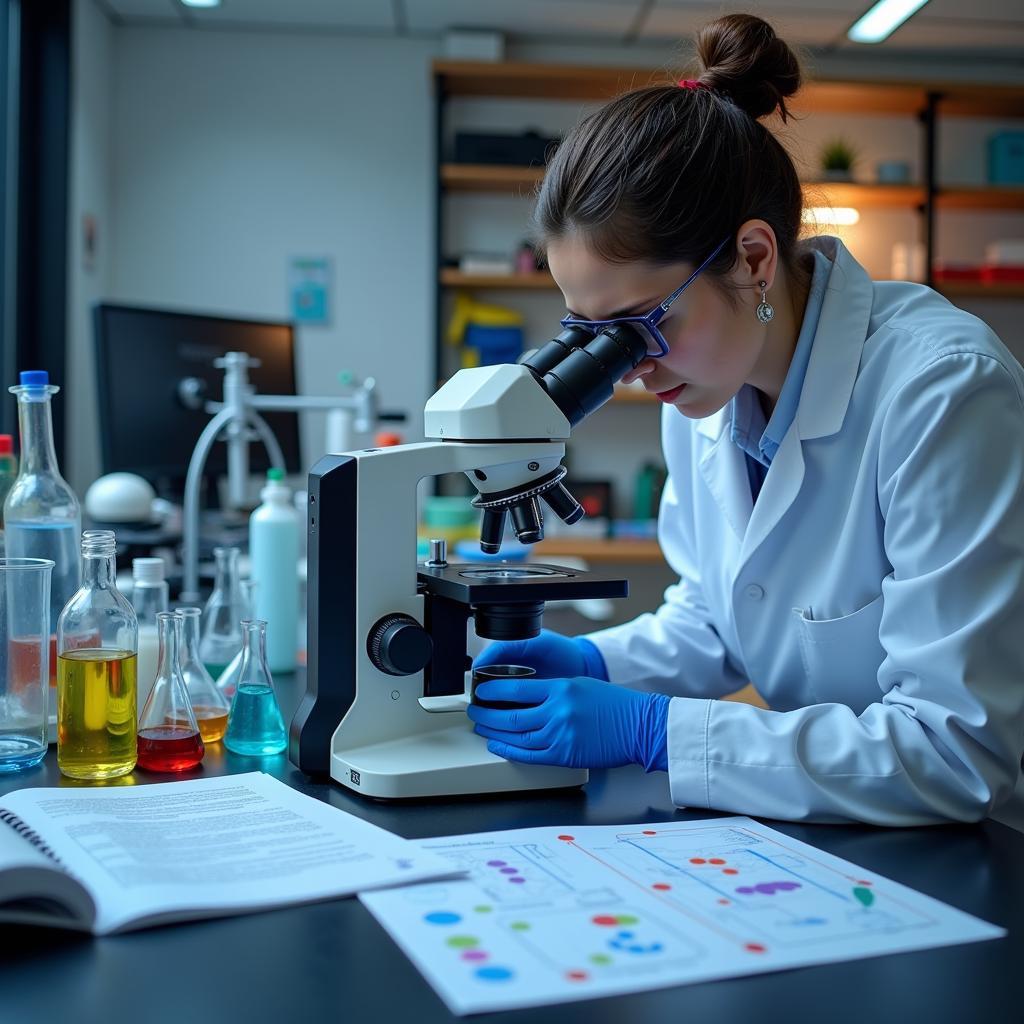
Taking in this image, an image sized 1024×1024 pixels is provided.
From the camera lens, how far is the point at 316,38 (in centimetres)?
419

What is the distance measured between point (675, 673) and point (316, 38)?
3571 millimetres

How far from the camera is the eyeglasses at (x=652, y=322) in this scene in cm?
112

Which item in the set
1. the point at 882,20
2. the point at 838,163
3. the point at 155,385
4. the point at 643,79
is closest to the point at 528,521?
the point at 155,385

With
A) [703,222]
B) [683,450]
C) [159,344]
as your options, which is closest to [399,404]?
[159,344]

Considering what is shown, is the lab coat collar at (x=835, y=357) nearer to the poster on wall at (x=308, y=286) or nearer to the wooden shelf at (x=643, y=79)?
the wooden shelf at (x=643, y=79)

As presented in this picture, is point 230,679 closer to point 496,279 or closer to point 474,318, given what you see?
point 496,279

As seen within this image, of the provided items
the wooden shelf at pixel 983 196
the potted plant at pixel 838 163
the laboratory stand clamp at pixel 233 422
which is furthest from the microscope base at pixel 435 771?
the wooden shelf at pixel 983 196

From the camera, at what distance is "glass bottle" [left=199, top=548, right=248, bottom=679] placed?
1.35 meters

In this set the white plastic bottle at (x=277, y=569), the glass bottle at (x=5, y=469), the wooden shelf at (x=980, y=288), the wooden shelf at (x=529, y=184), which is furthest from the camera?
the wooden shelf at (x=980, y=288)

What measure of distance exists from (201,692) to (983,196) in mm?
3947

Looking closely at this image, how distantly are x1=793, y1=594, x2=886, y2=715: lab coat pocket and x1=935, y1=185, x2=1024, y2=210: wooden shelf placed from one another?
3492 mm

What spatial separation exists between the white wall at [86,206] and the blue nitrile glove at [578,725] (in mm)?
3057

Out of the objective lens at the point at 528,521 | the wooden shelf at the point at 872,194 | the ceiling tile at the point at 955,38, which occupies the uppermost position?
the ceiling tile at the point at 955,38

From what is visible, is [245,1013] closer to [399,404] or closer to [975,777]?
[975,777]
